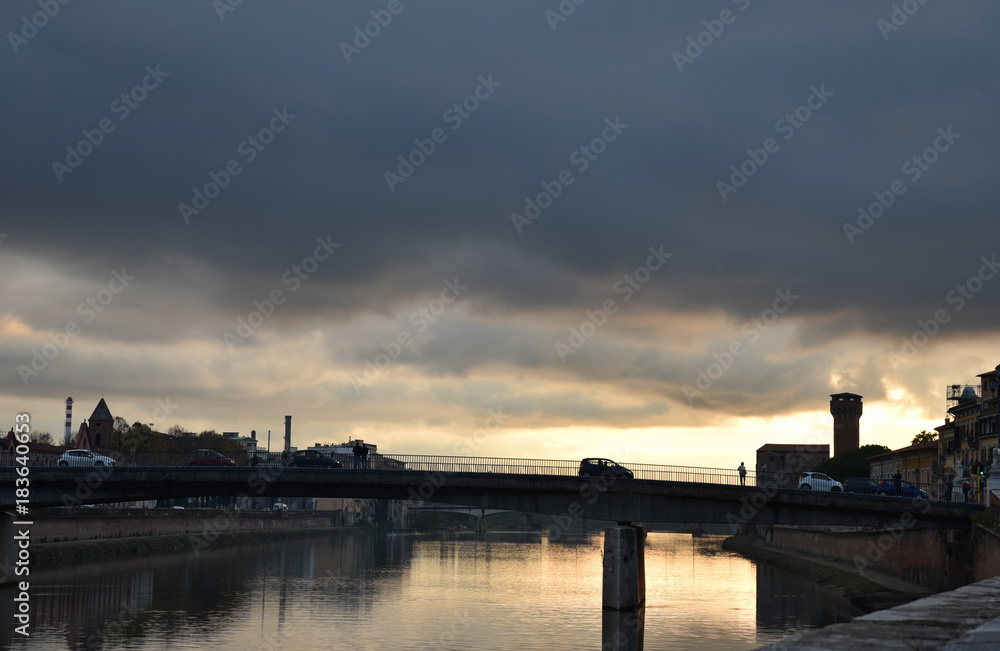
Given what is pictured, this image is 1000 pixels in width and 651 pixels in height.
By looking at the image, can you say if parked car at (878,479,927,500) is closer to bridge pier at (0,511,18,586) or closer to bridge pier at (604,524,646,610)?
bridge pier at (604,524,646,610)

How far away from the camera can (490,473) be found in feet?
210

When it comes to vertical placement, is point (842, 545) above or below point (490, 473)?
below

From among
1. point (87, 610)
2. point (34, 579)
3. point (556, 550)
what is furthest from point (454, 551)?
point (87, 610)

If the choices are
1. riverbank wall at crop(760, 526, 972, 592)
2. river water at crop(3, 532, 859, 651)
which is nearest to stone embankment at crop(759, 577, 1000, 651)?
river water at crop(3, 532, 859, 651)

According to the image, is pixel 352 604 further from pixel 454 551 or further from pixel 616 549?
pixel 454 551

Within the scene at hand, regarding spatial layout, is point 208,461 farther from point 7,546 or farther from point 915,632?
point 915,632

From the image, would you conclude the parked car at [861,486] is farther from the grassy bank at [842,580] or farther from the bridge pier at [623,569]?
the bridge pier at [623,569]

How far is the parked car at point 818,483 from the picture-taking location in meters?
70.4

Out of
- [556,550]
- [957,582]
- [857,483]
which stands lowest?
[556,550]

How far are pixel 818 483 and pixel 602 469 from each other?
1595 cm

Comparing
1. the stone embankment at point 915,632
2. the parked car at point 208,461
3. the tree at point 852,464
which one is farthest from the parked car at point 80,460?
the tree at point 852,464

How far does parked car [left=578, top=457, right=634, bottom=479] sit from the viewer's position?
219ft

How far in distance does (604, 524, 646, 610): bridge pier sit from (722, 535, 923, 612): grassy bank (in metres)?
13.7

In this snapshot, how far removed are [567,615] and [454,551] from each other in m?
77.2
